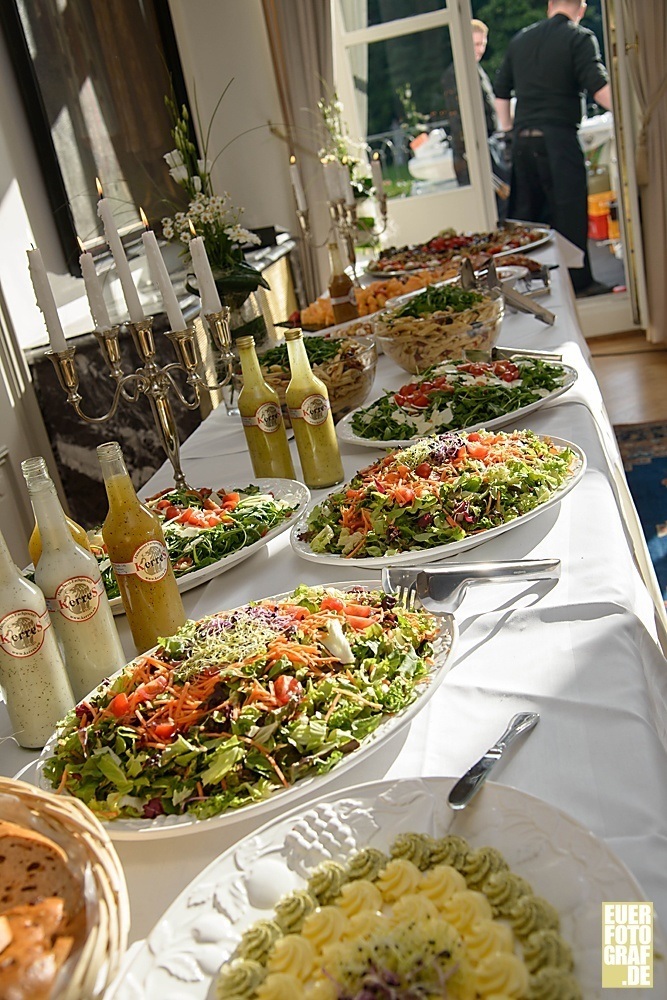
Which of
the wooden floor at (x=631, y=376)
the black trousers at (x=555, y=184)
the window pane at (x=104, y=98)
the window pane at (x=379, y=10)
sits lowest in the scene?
the wooden floor at (x=631, y=376)

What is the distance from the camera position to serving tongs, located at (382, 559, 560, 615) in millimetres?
1080

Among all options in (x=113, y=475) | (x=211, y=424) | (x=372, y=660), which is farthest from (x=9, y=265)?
(x=372, y=660)

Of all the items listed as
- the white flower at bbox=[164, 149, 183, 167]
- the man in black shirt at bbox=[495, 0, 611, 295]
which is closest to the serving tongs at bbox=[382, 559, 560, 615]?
the white flower at bbox=[164, 149, 183, 167]

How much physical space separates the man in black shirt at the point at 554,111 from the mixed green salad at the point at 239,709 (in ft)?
17.0

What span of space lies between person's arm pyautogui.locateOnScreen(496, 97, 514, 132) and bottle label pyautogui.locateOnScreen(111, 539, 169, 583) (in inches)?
227

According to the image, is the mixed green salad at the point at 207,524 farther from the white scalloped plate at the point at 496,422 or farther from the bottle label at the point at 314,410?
the white scalloped plate at the point at 496,422

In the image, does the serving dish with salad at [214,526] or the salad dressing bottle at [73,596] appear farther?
the serving dish with salad at [214,526]

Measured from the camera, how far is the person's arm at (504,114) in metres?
6.11

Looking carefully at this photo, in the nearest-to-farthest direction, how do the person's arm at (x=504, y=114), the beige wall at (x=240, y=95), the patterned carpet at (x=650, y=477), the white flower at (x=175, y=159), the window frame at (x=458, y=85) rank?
the white flower at (x=175, y=159) < the patterned carpet at (x=650, y=477) < the beige wall at (x=240, y=95) < the window frame at (x=458, y=85) < the person's arm at (x=504, y=114)

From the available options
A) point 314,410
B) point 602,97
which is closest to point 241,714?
point 314,410

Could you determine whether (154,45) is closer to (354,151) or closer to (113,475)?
(354,151)

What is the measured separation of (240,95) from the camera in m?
4.71

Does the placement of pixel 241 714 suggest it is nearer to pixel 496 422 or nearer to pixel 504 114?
pixel 496 422

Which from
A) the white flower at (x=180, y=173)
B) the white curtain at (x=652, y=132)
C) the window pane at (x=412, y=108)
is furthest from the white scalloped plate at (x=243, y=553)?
the window pane at (x=412, y=108)
